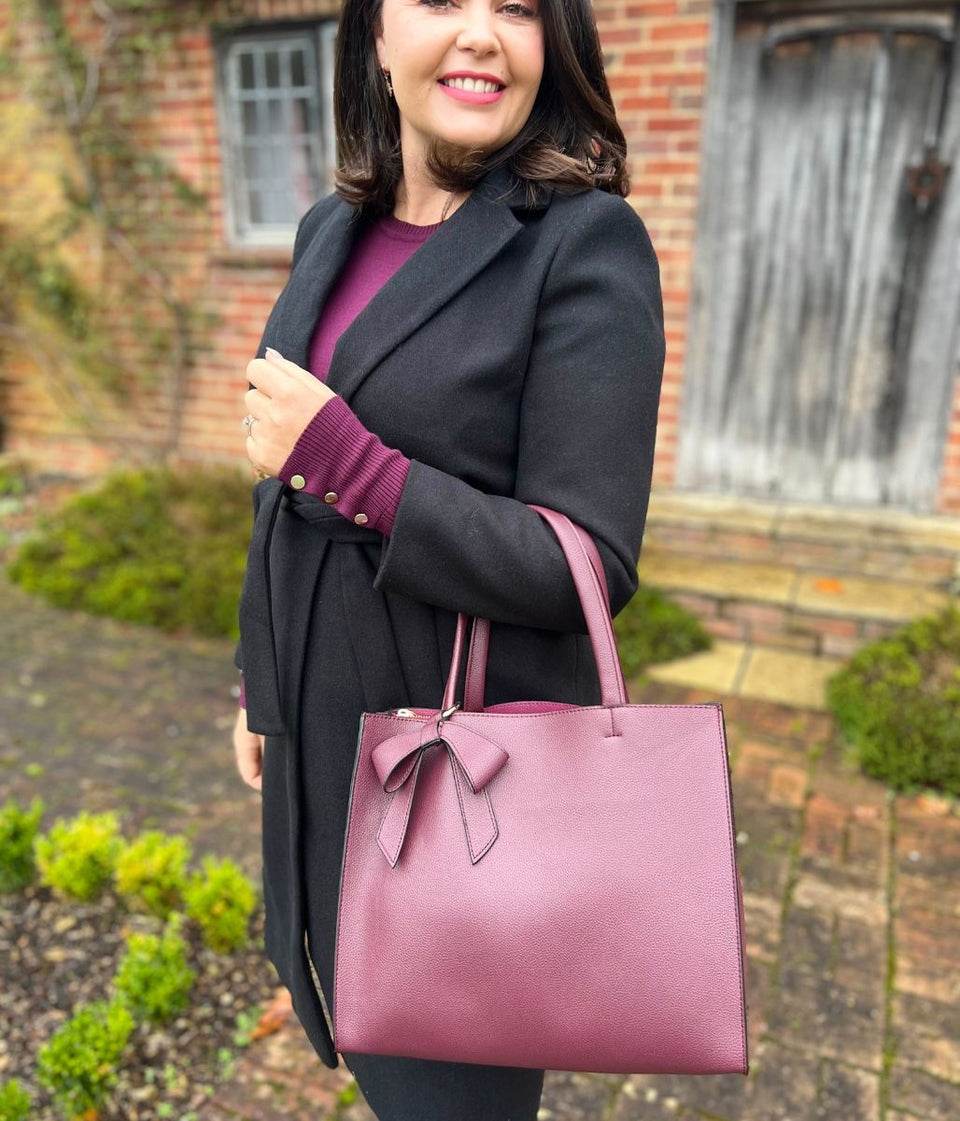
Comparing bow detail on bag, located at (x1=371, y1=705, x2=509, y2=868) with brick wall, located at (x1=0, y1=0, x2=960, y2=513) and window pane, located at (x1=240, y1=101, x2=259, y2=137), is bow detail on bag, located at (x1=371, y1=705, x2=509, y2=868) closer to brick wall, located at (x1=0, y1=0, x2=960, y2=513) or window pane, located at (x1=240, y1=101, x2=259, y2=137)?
brick wall, located at (x1=0, y1=0, x2=960, y2=513)

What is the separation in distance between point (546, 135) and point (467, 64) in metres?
0.15

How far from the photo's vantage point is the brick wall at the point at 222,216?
4.05 meters

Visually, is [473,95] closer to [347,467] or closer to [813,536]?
[347,467]

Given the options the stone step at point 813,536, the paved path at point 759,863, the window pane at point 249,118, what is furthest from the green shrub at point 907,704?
the window pane at point 249,118

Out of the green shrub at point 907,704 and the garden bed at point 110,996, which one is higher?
the green shrub at point 907,704

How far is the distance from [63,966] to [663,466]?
10.9ft

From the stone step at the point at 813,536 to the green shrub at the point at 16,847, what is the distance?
298 centimetres

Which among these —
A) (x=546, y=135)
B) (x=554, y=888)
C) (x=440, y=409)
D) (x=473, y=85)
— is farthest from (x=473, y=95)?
(x=554, y=888)

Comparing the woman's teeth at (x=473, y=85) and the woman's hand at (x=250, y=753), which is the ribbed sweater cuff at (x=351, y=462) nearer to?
the woman's teeth at (x=473, y=85)

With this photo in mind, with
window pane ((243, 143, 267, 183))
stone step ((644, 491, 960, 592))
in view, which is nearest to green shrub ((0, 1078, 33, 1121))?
stone step ((644, 491, 960, 592))

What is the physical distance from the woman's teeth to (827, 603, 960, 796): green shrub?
2.86 metres

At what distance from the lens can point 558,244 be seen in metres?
1.24

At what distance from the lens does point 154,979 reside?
228 cm

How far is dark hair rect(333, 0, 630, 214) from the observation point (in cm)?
129
